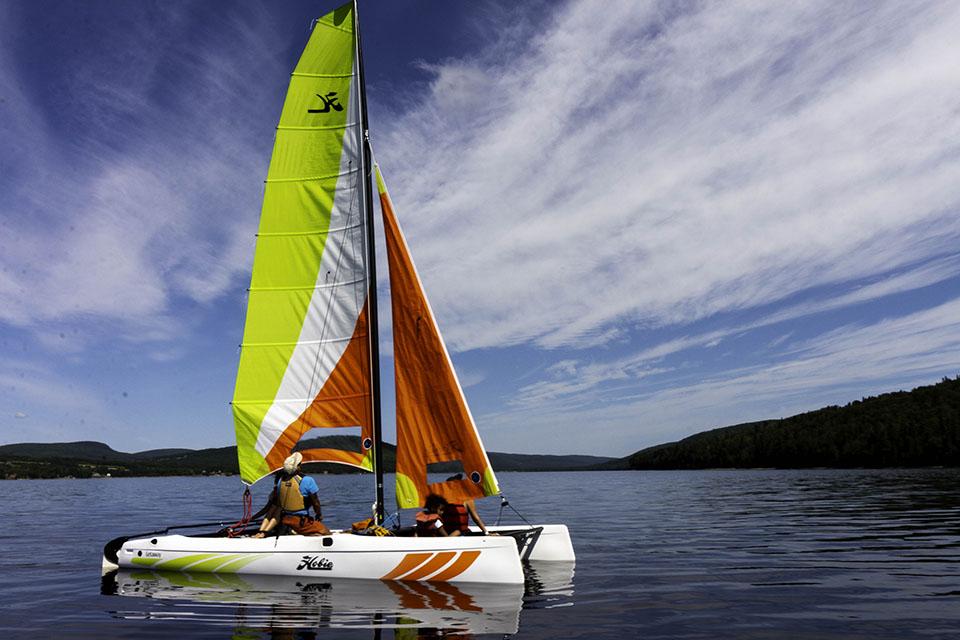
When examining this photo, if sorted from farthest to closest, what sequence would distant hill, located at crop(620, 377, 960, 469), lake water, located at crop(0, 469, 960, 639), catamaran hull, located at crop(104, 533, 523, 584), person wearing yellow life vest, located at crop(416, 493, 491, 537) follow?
1. distant hill, located at crop(620, 377, 960, 469)
2. person wearing yellow life vest, located at crop(416, 493, 491, 537)
3. catamaran hull, located at crop(104, 533, 523, 584)
4. lake water, located at crop(0, 469, 960, 639)

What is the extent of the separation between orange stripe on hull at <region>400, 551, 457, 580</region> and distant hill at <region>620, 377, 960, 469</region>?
4737 inches

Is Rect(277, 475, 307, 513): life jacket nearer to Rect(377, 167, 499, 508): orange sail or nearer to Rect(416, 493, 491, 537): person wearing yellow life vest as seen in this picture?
Rect(377, 167, 499, 508): orange sail

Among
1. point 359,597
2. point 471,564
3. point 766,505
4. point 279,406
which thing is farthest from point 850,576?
point 766,505

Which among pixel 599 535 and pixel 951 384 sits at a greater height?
pixel 951 384

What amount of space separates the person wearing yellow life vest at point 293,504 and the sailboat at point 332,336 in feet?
2.61

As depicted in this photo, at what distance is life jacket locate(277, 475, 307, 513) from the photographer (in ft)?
45.3

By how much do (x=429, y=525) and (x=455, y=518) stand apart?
708mm

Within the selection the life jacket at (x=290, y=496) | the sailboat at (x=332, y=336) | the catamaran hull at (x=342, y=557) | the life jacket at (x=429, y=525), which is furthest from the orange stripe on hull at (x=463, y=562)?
the life jacket at (x=290, y=496)

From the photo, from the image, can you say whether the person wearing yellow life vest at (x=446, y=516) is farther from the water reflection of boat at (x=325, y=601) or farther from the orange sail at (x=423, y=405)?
the water reflection of boat at (x=325, y=601)

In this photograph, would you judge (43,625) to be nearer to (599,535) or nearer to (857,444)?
(599,535)

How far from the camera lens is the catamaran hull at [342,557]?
11945 millimetres

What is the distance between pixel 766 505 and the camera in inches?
1359

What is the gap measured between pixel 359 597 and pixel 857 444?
13653 cm

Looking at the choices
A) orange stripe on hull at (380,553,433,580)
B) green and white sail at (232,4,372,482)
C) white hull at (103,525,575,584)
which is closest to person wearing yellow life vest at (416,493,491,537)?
white hull at (103,525,575,584)
